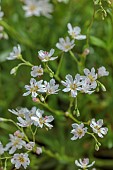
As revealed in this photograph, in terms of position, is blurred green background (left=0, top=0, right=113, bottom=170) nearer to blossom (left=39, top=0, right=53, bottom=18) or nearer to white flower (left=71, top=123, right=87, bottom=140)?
blossom (left=39, top=0, right=53, bottom=18)

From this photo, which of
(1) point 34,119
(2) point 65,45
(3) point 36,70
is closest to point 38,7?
(2) point 65,45

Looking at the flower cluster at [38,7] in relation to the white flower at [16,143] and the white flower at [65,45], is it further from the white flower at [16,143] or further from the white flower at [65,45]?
the white flower at [16,143]

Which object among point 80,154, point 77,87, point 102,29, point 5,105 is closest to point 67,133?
point 80,154

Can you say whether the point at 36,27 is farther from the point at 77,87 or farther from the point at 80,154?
the point at 77,87

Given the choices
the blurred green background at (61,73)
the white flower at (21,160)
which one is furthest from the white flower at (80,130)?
the blurred green background at (61,73)

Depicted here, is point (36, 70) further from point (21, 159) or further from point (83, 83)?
point (21, 159)

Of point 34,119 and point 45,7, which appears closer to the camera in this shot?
point 34,119
